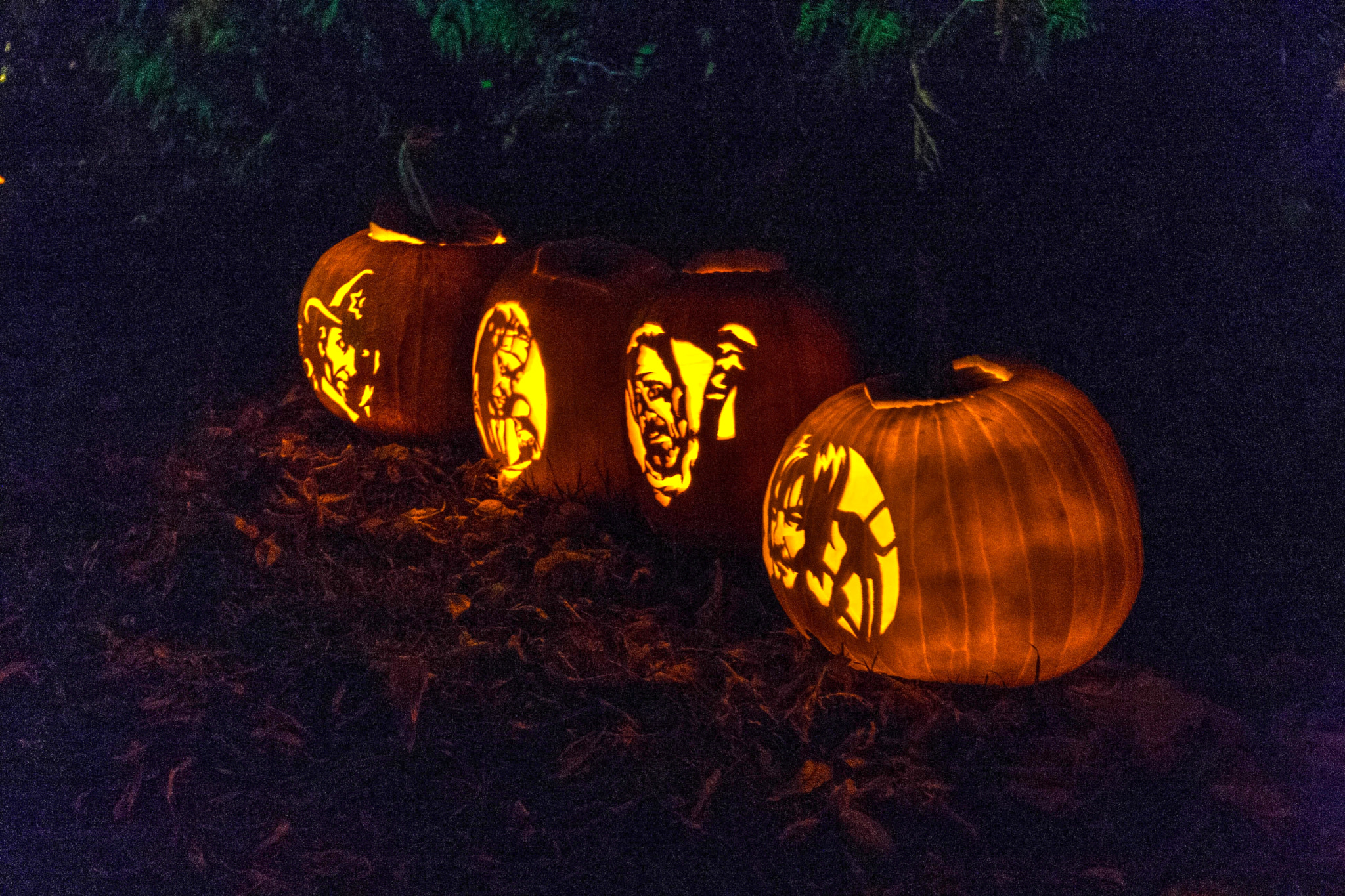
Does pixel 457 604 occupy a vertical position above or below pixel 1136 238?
below

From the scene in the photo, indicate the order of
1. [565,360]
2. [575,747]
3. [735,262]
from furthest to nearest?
[565,360]
[735,262]
[575,747]

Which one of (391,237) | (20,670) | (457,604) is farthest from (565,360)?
(20,670)

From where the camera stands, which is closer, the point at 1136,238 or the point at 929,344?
the point at 929,344

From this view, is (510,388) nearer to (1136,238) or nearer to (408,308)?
(408,308)

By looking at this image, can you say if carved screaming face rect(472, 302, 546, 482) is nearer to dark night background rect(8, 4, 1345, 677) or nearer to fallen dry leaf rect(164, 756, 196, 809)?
dark night background rect(8, 4, 1345, 677)

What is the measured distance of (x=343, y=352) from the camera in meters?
4.45

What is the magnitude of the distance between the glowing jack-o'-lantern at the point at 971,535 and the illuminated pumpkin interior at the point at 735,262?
79 centimetres

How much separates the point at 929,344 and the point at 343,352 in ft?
8.50

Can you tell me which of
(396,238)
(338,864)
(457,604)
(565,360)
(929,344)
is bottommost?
(338,864)

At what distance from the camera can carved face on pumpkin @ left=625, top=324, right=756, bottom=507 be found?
3.26 m

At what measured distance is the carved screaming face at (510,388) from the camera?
148 inches

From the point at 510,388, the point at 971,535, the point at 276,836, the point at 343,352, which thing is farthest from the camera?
the point at 343,352

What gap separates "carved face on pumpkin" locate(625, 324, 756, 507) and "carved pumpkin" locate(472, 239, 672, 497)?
201 mm

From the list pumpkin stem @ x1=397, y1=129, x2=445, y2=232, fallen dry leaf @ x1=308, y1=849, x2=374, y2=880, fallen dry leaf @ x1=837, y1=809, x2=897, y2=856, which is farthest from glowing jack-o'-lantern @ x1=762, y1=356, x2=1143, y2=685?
pumpkin stem @ x1=397, y1=129, x2=445, y2=232
